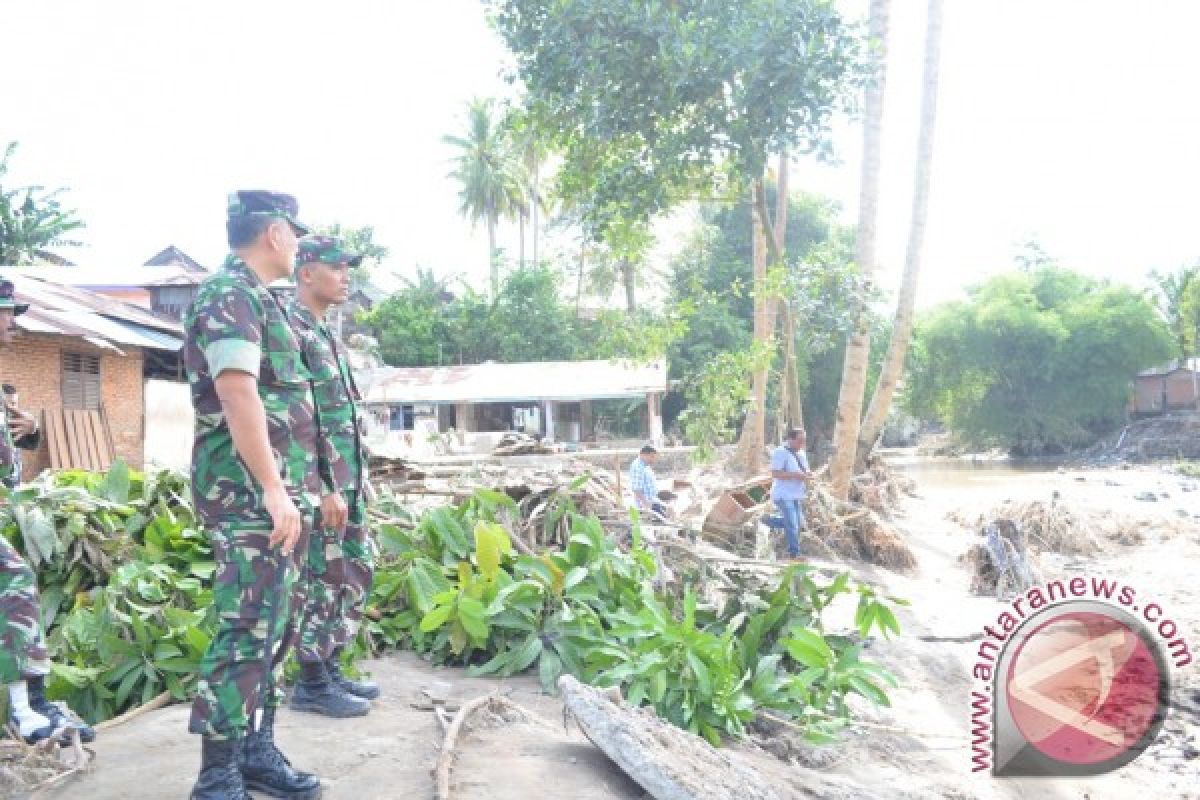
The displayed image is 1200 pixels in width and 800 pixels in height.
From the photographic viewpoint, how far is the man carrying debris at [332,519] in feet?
11.3

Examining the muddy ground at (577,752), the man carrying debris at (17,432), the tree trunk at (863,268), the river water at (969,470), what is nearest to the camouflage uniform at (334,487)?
the muddy ground at (577,752)

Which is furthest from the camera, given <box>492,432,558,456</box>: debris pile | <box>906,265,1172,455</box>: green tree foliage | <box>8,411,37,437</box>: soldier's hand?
<box>906,265,1172,455</box>: green tree foliage

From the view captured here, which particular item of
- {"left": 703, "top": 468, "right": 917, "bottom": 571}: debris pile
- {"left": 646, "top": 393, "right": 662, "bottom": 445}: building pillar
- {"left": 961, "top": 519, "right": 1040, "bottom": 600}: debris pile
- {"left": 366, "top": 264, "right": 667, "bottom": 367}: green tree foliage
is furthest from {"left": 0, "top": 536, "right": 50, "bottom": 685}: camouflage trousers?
{"left": 366, "top": 264, "right": 667, "bottom": 367}: green tree foliage

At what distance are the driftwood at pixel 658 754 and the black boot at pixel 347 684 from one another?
857 millimetres

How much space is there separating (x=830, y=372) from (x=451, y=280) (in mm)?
15295

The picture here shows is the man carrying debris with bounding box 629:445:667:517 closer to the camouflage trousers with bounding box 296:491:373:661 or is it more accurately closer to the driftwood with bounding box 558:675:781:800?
the camouflage trousers with bounding box 296:491:373:661

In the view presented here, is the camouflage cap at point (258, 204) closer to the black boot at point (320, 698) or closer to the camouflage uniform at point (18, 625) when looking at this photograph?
the camouflage uniform at point (18, 625)

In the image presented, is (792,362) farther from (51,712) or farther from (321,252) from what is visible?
(51,712)

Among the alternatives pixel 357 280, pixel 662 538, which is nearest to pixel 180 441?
pixel 662 538

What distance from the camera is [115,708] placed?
12.2 feet

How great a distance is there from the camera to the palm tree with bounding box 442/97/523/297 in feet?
136

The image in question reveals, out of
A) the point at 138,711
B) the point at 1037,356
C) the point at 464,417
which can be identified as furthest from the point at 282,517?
the point at 1037,356

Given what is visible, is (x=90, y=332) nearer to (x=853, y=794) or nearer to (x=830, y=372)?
(x=853, y=794)

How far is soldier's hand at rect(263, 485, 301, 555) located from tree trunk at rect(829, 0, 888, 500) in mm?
9884
